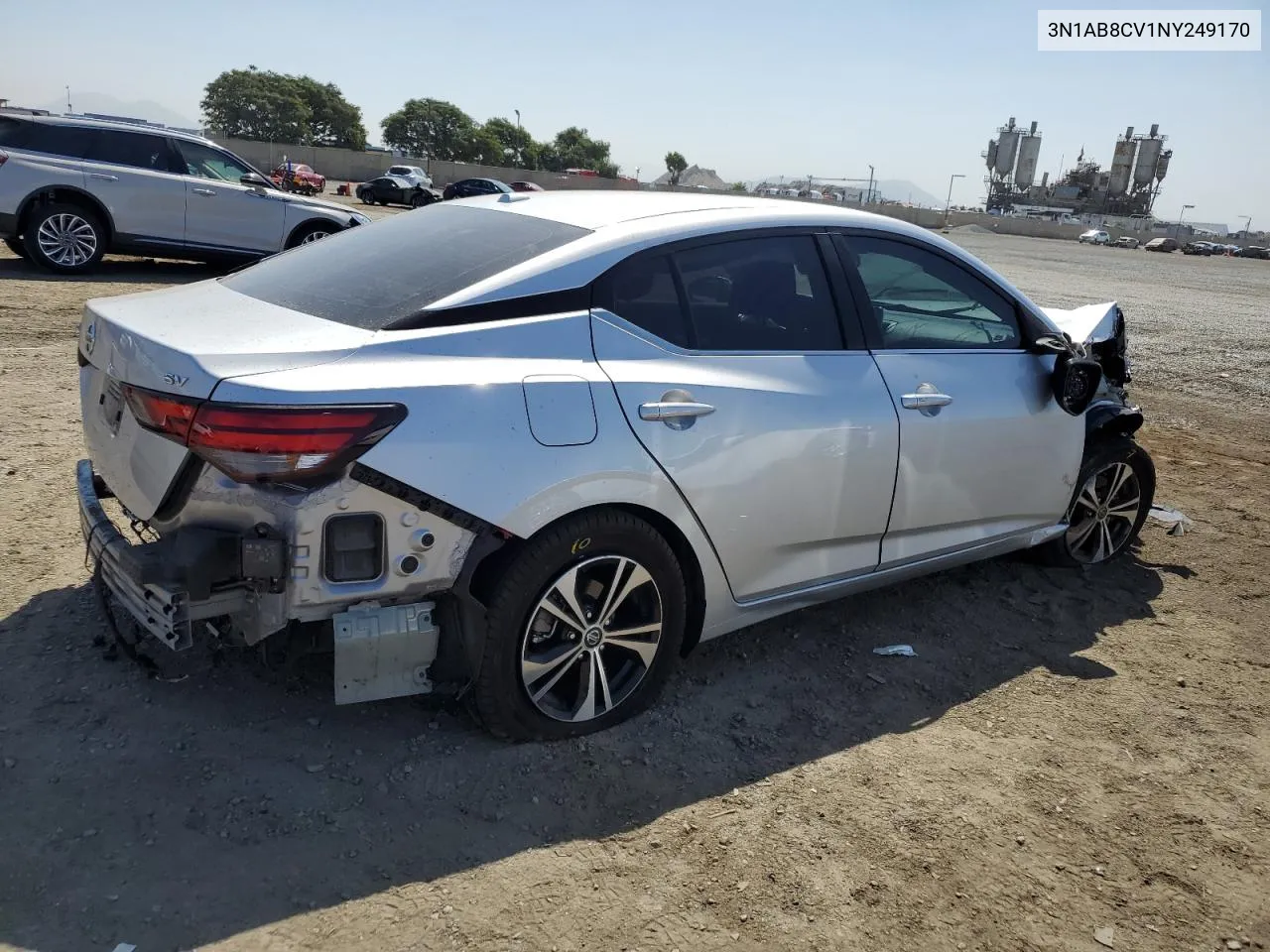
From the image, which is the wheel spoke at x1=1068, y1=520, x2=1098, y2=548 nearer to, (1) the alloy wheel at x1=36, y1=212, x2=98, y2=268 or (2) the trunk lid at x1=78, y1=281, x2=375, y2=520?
(2) the trunk lid at x1=78, y1=281, x2=375, y2=520

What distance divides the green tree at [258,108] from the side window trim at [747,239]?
99110 millimetres

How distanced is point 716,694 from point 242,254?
10525 millimetres

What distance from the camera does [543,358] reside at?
2.99 m

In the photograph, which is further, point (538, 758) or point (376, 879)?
point (538, 758)

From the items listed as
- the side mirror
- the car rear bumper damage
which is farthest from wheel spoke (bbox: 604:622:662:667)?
the side mirror

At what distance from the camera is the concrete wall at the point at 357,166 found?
2392 inches

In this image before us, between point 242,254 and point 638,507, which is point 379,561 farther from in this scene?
point 242,254

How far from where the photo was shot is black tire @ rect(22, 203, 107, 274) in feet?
36.1

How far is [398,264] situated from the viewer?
3.39 meters

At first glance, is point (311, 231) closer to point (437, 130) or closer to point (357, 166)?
point (357, 166)

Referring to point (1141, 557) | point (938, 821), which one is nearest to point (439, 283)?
point (938, 821)

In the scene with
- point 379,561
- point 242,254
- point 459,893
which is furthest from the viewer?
point 242,254

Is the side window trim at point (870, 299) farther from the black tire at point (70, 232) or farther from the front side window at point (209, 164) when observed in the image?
the black tire at point (70, 232)

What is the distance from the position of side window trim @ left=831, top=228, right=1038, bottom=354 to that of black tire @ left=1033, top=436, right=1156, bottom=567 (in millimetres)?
850
